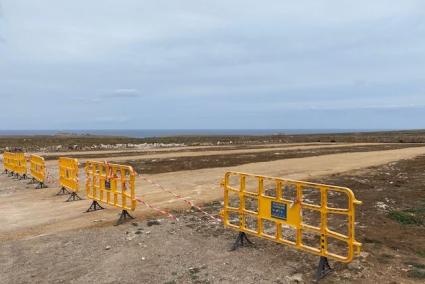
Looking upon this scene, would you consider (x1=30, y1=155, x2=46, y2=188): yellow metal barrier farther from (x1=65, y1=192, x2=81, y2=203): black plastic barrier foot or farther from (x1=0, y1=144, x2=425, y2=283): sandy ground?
(x1=0, y1=144, x2=425, y2=283): sandy ground

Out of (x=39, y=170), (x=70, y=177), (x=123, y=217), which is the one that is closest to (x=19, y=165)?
(x=39, y=170)

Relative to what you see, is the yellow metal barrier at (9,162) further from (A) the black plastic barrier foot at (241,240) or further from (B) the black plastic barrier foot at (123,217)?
(A) the black plastic barrier foot at (241,240)

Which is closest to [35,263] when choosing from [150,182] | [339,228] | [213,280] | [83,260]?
[83,260]

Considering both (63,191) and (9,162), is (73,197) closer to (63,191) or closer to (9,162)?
(63,191)

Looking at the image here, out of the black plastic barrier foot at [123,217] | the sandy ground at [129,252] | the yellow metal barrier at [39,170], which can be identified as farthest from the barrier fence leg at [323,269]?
the yellow metal barrier at [39,170]

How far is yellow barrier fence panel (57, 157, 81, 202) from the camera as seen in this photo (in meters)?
15.9

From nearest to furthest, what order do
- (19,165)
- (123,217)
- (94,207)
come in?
1. (123,217)
2. (94,207)
3. (19,165)

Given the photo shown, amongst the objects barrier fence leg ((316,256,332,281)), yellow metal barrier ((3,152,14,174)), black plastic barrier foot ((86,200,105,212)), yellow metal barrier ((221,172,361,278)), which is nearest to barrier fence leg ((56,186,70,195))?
black plastic barrier foot ((86,200,105,212))

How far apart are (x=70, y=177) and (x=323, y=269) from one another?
448 inches

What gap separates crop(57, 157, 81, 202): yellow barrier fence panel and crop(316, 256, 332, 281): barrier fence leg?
34.1 feet

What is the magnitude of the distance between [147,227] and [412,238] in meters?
6.07

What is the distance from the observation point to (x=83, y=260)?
28.9 ft

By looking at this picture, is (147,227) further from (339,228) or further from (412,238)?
(412,238)

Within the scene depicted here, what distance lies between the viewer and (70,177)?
16.5m
